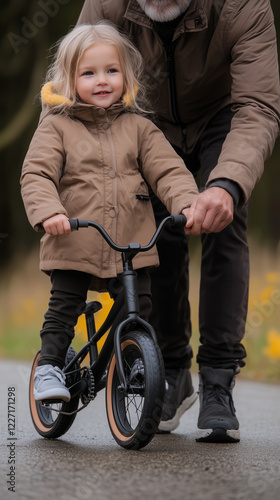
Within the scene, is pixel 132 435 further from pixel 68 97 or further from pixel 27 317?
pixel 27 317

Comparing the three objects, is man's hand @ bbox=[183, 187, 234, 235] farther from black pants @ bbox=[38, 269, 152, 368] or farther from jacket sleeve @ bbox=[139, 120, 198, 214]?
black pants @ bbox=[38, 269, 152, 368]

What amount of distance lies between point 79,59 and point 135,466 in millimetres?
1324

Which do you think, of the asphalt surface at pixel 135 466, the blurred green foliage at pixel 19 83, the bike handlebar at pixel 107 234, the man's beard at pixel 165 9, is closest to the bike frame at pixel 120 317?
the bike handlebar at pixel 107 234

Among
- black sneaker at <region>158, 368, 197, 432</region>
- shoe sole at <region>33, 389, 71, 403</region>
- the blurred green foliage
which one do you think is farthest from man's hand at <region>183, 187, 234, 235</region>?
the blurred green foliage

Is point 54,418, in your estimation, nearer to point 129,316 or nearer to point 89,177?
point 129,316

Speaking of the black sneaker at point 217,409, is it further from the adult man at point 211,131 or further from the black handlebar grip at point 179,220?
the black handlebar grip at point 179,220

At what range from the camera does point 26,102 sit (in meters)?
8.02

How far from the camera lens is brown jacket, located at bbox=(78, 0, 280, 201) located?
102 inches

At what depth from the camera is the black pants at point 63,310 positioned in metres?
2.45

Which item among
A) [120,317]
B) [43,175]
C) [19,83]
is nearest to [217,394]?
[120,317]

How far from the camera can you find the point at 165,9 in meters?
2.70

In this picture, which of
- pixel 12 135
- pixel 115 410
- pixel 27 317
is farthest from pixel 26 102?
pixel 115 410

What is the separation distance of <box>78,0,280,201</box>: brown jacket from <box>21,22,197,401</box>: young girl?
124 mm

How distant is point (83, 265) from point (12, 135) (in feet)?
18.9
